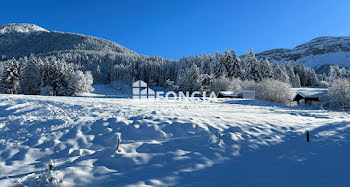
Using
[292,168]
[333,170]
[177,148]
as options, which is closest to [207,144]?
[177,148]

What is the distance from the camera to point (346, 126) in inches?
434

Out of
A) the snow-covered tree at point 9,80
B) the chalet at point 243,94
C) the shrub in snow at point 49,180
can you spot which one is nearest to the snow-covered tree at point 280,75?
the chalet at point 243,94

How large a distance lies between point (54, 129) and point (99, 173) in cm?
495

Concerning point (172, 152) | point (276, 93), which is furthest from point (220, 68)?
point (172, 152)

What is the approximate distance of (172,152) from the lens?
6.91 metres

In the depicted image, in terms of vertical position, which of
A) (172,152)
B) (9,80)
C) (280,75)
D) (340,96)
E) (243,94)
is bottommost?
(172,152)

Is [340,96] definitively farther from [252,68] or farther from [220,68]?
[220,68]

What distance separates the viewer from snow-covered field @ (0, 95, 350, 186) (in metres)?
5.38

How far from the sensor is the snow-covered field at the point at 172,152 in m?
5.38

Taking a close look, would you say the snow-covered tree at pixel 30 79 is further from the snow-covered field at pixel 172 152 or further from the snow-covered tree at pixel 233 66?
the snow-covered tree at pixel 233 66

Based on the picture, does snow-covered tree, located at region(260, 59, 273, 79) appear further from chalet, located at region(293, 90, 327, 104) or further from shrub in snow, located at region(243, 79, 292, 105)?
shrub in snow, located at region(243, 79, 292, 105)

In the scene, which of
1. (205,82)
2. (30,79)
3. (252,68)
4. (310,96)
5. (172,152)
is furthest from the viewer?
(205,82)

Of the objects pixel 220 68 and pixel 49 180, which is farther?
pixel 220 68

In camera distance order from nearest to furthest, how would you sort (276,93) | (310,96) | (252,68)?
(276,93), (310,96), (252,68)
